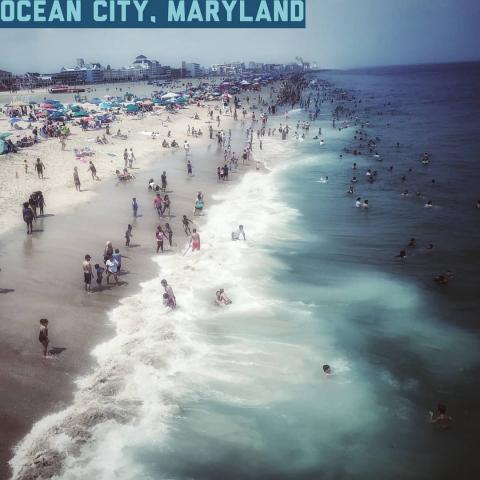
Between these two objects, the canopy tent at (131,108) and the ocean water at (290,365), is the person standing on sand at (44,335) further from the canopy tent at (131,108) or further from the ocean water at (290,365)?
the canopy tent at (131,108)

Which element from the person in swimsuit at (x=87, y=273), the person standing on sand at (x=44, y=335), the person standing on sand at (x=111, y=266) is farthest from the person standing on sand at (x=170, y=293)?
the person standing on sand at (x=44, y=335)

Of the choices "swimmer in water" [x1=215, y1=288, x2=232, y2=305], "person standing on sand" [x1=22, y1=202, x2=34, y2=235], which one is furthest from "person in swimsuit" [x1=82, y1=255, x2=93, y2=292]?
"person standing on sand" [x1=22, y1=202, x2=34, y2=235]

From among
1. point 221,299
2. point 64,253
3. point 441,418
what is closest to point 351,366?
point 441,418

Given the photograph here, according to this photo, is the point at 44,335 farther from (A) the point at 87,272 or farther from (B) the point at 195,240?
(B) the point at 195,240

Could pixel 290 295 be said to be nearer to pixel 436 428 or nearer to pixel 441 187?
pixel 436 428

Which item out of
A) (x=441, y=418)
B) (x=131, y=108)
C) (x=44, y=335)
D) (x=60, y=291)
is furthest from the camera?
(x=131, y=108)

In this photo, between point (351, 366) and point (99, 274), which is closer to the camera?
point (351, 366)

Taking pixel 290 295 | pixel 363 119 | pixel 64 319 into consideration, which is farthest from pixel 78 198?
pixel 363 119
